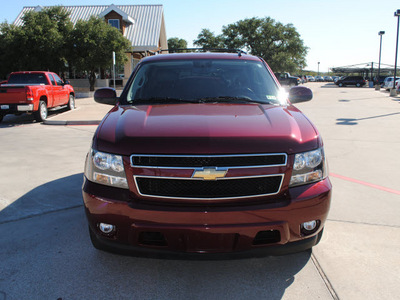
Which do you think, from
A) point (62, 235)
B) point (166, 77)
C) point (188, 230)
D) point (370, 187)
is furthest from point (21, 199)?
point (370, 187)

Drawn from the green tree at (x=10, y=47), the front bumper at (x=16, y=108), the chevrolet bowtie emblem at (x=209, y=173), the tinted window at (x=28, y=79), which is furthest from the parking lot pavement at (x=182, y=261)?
the green tree at (x=10, y=47)

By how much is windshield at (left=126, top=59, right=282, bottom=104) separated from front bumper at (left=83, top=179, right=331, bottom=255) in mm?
1291

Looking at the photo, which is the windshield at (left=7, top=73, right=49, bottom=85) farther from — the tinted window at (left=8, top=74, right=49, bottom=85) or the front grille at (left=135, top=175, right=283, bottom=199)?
the front grille at (left=135, top=175, right=283, bottom=199)

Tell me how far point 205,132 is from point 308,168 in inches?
31.3

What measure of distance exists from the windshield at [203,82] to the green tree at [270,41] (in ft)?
178

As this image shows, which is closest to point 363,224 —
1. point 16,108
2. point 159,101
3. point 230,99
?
point 230,99

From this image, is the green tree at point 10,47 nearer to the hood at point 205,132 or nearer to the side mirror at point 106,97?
the side mirror at point 106,97

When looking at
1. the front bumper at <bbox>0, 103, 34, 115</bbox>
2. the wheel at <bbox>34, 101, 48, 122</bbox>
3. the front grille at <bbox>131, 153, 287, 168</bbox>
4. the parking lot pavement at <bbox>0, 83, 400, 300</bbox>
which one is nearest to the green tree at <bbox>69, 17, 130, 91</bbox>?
the wheel at <bbox>34, 101, 48, 122</bbox>

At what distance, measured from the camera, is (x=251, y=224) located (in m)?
2.28

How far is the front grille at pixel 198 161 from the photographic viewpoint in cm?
232

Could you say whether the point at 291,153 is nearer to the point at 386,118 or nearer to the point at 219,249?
the point at 219,249

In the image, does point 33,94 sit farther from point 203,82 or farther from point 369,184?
point 369,184

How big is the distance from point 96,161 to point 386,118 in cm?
1304

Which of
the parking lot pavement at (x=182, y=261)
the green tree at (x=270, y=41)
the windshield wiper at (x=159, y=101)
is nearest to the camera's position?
the parking lot pavement at (x=182, y=261)
